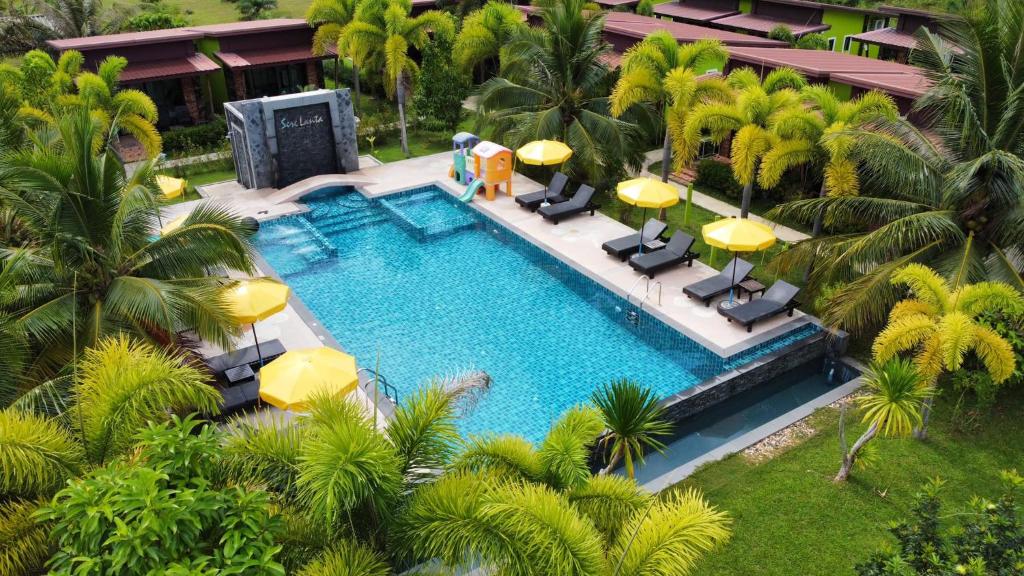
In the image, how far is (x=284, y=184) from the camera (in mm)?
22469

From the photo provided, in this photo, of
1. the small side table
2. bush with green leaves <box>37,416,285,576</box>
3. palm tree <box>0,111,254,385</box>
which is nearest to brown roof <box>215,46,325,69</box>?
palm tree <box>0,111,254,385</box>

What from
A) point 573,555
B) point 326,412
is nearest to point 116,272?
point 326,412

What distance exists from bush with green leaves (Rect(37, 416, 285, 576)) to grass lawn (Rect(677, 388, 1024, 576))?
6136 mm

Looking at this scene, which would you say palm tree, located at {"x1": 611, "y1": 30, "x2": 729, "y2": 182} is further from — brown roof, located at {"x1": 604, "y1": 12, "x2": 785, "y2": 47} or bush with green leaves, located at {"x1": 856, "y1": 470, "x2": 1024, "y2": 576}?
bush with green leaves, located at {"x1": 856, "y1": 470, "x2": 1024, "y2": 576}

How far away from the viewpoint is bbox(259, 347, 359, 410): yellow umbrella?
10.6 metres

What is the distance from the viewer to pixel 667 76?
59.1 feet

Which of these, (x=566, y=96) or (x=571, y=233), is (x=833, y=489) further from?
(x=566, y=96)

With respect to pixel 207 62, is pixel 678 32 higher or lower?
higher

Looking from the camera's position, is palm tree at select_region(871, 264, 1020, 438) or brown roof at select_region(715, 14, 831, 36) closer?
palm tree at select_region(871, 264, 1020, 438)

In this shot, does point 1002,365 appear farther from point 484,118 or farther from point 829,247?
point 484,118

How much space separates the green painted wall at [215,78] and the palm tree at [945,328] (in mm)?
25250

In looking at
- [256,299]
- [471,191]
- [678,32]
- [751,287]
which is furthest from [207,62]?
[751,287]

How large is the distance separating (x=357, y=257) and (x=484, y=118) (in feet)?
21.4

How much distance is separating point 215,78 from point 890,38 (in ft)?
85.4
